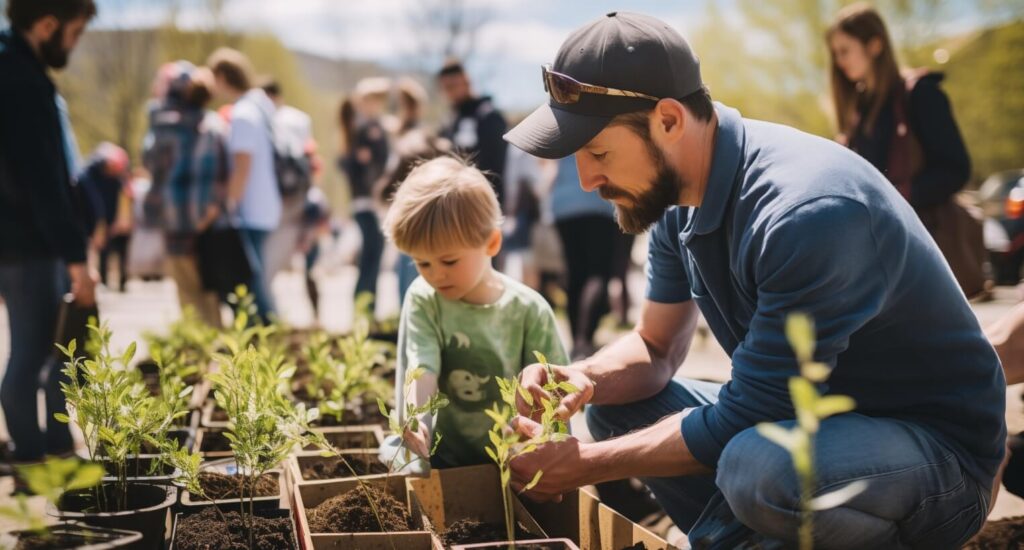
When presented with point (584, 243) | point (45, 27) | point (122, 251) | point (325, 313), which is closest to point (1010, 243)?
point (584, 243)

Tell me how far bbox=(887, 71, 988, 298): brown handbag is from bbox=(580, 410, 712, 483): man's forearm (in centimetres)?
221

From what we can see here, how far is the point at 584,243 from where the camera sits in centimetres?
666

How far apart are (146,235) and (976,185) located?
96.3ft

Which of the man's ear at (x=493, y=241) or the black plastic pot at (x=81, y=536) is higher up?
the man's ear at (x=493, y=241)

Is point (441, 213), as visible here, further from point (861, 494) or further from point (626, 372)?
point (861, 494)

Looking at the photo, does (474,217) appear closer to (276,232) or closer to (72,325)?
(72,325)

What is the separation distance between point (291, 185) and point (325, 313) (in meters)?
4.53

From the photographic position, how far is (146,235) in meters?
9.47

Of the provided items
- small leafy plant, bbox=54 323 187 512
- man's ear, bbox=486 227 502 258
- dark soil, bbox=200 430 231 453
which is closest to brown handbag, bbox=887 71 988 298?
man's ear, bbox=486 227 502 258

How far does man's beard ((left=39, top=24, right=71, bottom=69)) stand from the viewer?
4.06m

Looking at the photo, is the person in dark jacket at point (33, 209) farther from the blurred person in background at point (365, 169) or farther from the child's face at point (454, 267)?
the blurred person in background at point (365, 169)

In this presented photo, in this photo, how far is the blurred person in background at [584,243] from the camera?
256 inches

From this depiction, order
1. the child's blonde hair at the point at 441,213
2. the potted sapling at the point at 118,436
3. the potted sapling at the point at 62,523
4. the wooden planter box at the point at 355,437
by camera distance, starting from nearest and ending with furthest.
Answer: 1. the potted sapling at the point at 62,523
2. the potted sapling at the point at 118,436
3. the child's blonde hair at the point at 441,213
4. the wooden planter box at the point at 355,437

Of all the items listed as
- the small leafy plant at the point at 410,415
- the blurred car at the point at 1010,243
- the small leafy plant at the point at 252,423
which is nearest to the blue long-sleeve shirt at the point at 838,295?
the small leafy plant at the point at 410,415
